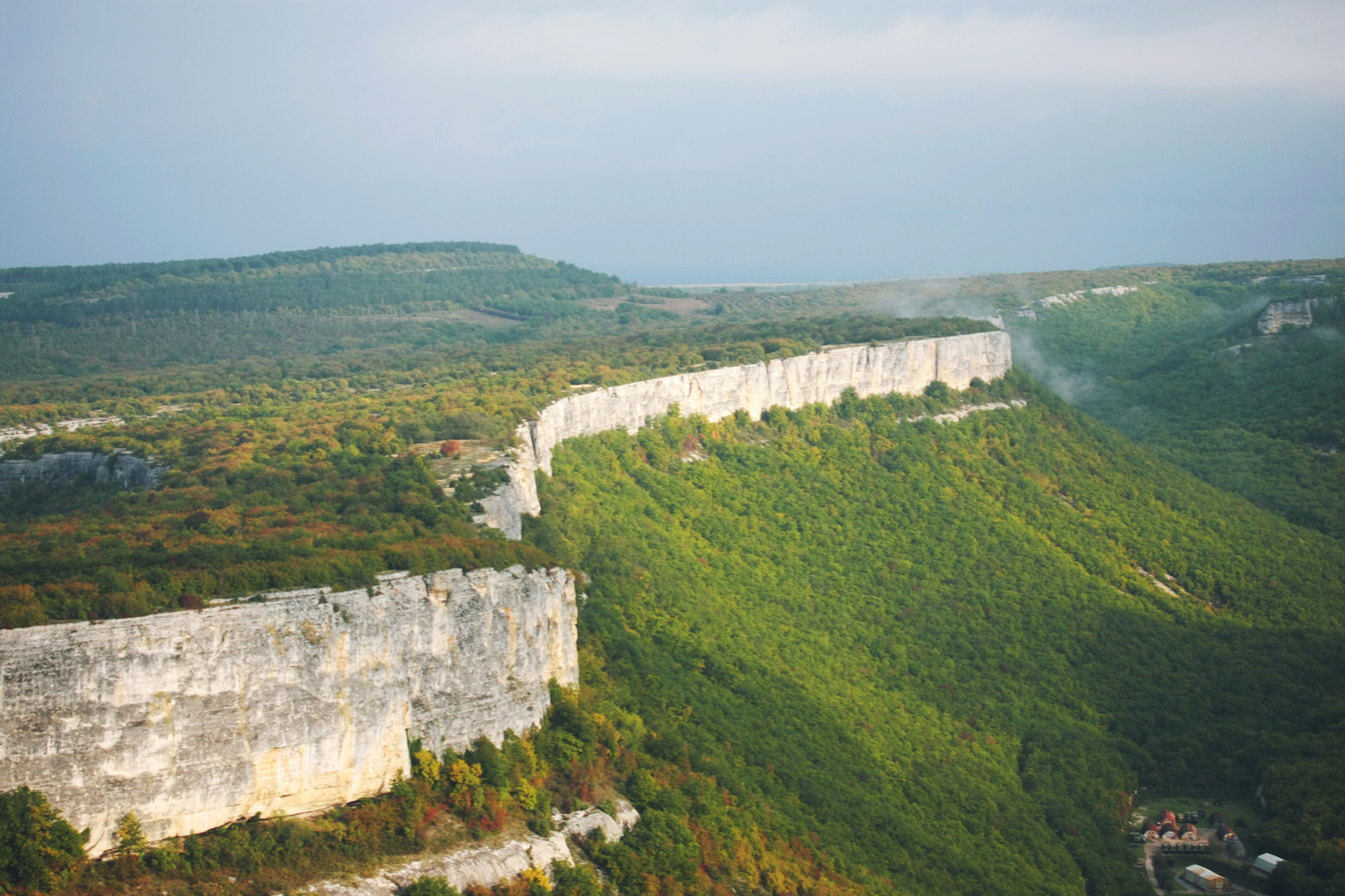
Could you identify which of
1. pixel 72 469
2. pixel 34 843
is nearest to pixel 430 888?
pixel 34 843

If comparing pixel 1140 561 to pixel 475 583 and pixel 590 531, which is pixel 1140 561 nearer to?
pixel 590 531

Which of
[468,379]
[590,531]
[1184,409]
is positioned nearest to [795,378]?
[468,379]

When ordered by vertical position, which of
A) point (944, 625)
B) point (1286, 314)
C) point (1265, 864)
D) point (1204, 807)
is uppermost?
point (1286, 314)

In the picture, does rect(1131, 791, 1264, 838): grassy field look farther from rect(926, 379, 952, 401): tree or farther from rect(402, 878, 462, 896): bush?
rect(926, 379, 952, 401): tree

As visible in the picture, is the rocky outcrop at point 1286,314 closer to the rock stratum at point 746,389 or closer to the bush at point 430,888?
the rock stratum at point 746,389

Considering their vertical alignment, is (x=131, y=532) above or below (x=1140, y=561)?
above

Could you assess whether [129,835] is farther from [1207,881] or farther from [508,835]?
[1207,881]

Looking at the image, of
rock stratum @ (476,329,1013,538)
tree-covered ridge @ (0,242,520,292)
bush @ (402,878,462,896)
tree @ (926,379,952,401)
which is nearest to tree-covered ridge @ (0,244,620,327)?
tree-covered ridge @ (0,242,520,292)
